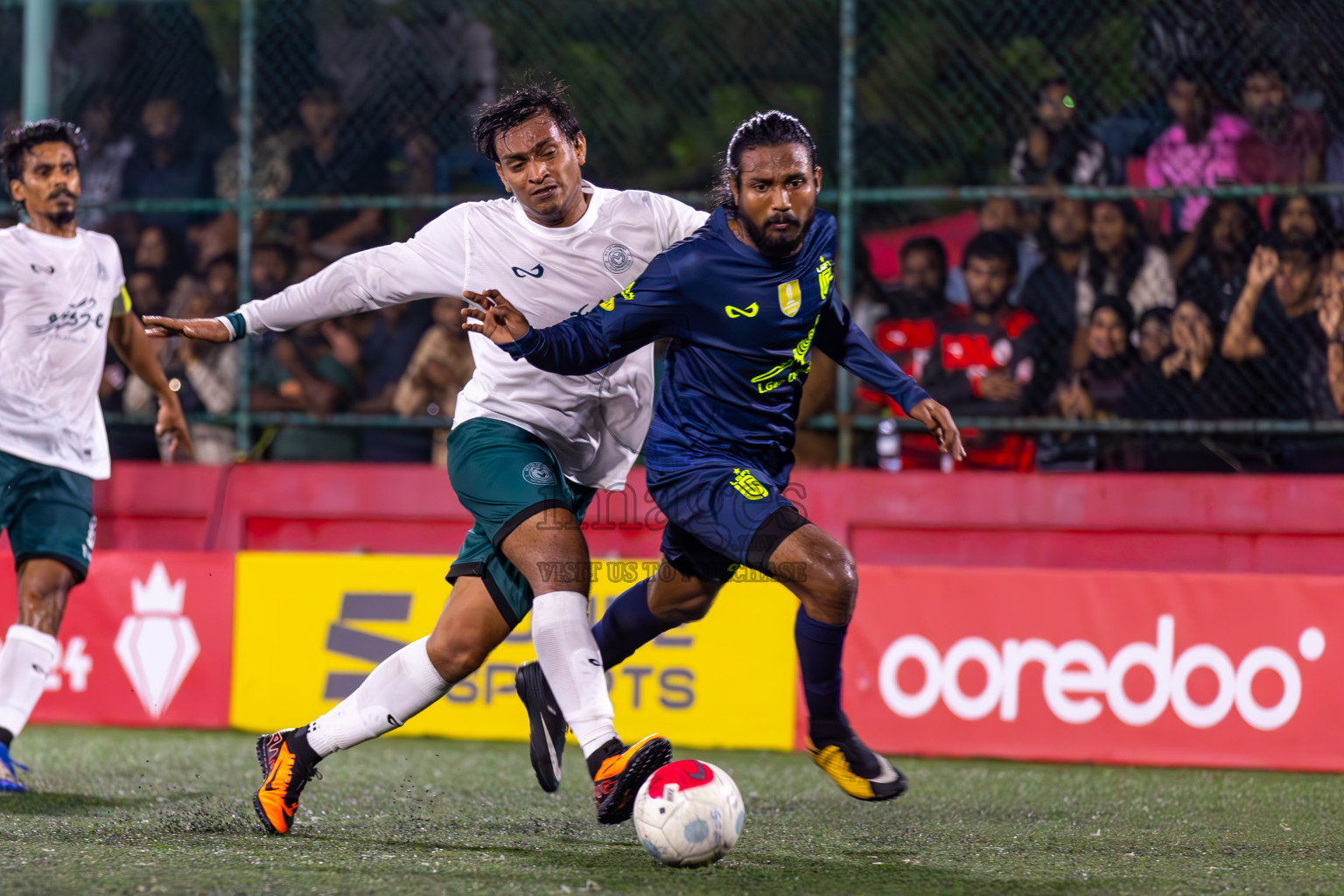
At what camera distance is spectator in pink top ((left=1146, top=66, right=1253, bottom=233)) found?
641 centimetres

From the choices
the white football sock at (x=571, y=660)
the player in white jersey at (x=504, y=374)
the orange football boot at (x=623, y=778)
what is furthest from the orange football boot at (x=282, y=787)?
the orange football boot at (x=623, y=778)

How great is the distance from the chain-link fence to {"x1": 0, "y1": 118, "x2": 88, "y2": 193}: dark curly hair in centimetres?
175

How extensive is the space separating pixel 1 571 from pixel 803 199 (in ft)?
14.9

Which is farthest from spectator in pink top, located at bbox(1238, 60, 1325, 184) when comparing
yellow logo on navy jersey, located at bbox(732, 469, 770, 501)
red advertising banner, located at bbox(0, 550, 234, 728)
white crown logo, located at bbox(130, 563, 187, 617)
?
white crown logo, located at bbox(130, 563, 187, 617)

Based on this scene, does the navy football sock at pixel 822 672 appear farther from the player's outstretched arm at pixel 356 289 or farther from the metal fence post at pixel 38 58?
the metal fence post at pixel 38 58

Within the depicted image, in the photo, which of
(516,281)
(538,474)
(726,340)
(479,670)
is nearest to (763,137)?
(726,340)

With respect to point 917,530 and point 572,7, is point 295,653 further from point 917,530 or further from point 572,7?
point 572,7

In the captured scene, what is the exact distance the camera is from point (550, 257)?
414cm

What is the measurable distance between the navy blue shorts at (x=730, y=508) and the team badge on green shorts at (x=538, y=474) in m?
0.30

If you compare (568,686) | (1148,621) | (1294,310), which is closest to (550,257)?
(568,686)

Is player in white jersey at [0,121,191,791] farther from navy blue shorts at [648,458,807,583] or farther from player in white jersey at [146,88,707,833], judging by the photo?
navy blue shorts at [648,458,807,583]

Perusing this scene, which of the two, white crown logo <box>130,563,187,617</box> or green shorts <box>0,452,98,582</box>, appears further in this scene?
white crown logo <box>130,563,187,617</box>

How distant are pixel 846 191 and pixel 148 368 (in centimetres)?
302

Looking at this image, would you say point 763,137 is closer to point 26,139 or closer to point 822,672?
point 822,672
